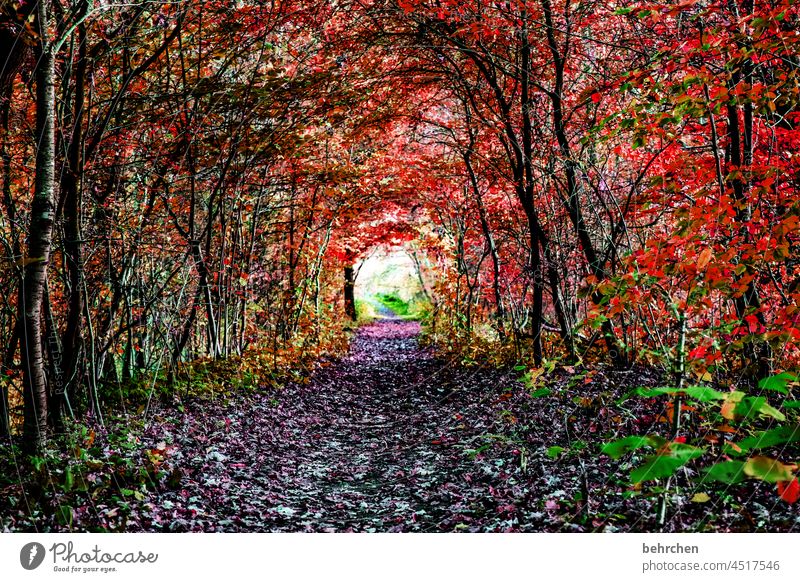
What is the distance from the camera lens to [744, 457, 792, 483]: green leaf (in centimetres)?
205

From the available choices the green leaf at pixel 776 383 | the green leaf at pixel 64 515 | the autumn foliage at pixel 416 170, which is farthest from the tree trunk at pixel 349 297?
the green leaf at pixel 776 383

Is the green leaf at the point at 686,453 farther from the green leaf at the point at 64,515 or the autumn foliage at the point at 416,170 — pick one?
the green leaf at the point at 64,515

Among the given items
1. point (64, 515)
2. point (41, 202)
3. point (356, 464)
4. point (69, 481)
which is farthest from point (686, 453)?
point (41, 202)

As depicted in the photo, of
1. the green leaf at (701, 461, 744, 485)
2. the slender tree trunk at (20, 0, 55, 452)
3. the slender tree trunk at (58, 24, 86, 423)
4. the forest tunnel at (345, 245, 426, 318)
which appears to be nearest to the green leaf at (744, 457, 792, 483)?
the green leaf at (701, 461, 744, 485)

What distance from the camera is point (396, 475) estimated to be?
19.7 ft

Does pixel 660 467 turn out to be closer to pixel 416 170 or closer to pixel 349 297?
pixel 416 170

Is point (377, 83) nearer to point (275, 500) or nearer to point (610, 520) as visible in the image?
point (275, 500)

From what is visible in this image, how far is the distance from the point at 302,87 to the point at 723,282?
6629mm

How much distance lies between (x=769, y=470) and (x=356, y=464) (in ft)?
16.6

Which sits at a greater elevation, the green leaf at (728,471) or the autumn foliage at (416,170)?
the autumn foliage at (416,170)
